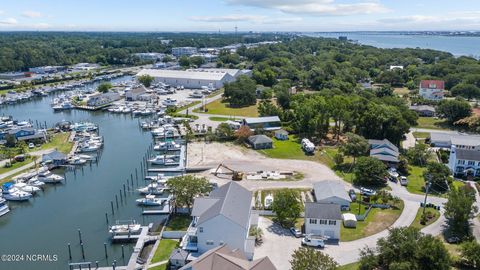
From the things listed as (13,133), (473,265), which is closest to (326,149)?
(473,265)

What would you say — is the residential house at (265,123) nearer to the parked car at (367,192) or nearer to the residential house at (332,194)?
the parked car at (367,192)

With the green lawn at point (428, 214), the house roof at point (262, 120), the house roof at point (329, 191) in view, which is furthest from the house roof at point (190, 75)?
the green lawn at point (428, 214)

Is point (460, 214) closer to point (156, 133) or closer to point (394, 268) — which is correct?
point (394, 268)

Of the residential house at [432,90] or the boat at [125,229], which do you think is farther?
the residential house at [432,90]

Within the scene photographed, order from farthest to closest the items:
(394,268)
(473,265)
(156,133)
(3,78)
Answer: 1. (3,78)
2. (156,133)
3. (473,265)
4. (394,268)

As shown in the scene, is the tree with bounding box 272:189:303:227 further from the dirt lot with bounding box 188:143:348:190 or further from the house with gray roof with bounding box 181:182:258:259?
the dirt lot with bounding box 188:143:348:190
